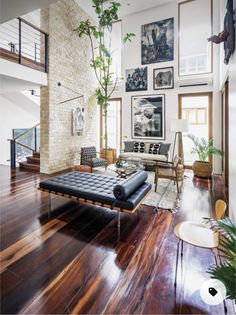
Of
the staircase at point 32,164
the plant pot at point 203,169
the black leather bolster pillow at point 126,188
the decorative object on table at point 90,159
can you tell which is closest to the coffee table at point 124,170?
the decorative object on table at point 90,159

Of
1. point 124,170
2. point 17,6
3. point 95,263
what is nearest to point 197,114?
point 124,170

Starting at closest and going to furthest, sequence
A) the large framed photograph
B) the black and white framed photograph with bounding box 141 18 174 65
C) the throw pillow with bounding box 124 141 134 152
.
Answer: the black and white framed photograph with bounding box 141 18 174 65 → the large framed photograph → the throw pillow with bounding box 124 141 134 152

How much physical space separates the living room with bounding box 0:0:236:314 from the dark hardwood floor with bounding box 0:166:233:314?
0.04ft

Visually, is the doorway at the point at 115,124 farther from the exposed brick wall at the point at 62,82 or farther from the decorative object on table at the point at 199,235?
the decorative object on table at the point at 199,235

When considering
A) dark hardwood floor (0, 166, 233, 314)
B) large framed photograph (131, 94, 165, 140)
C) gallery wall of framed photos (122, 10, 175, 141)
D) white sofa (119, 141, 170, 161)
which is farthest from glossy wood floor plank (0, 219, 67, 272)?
gallery wall of framed photos (122, 10, 175, 141)

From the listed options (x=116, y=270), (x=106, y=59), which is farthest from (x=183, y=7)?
(x=116, y=270)

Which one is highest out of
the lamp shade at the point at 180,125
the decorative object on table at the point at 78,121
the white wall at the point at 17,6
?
the white wall at the point at 17,6

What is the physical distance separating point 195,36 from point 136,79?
2348mm

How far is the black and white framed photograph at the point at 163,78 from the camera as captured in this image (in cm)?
687

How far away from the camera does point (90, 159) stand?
6.36 m

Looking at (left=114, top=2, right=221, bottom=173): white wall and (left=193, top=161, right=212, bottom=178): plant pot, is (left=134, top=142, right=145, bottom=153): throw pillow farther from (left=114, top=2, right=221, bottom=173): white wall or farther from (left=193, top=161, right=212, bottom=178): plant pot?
(left=193, top=161, right=212, bottom=178): plant pot

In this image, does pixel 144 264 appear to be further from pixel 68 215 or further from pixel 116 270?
pixel 68 215

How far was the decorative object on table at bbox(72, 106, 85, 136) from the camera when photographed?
692 centimetres

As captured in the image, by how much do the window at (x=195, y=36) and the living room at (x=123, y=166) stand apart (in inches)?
1.3
